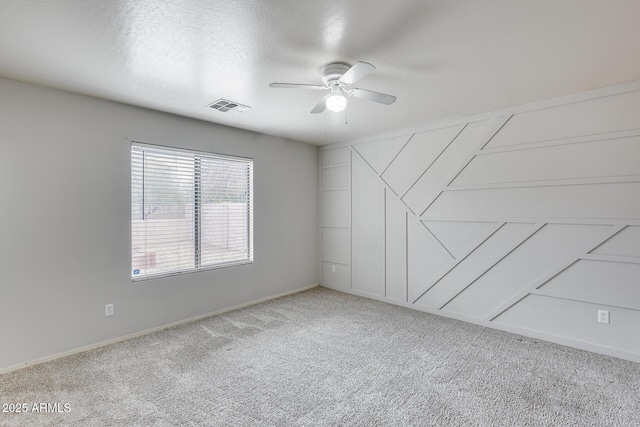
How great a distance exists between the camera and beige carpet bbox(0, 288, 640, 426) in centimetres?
197

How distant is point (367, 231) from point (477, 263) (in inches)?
63.1

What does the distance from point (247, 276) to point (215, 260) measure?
53 cm

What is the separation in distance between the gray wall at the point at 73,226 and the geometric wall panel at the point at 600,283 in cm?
389

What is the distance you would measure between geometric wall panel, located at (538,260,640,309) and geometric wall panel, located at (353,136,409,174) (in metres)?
2.36

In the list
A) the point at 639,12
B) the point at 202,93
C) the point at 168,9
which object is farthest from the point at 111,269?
the point at 639,12

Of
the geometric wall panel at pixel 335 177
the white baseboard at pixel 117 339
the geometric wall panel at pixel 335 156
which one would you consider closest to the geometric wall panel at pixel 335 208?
the geometric wall panel at pixel 335 177

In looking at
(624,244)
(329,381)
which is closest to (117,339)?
(329,381)

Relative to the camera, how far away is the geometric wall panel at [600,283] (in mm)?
2648

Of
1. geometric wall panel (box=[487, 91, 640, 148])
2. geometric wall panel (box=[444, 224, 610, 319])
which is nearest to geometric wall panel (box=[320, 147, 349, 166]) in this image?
geometric wall panel (box=[487, 91, 640, 148])

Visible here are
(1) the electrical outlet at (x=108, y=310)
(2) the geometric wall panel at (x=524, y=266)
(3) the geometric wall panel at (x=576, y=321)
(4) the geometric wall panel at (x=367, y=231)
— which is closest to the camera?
(3) the geometric wall panel at (x=576, y=321)

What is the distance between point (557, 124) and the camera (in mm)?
3000

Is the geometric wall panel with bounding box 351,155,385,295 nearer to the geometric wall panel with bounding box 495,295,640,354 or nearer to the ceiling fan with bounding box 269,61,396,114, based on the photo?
the geometric wall panel with bounding box 495,295,640,354

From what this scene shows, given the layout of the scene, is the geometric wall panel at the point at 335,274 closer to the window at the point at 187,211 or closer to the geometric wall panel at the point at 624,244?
the window at the point at 187,211

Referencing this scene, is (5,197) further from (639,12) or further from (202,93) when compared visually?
(639,12)
